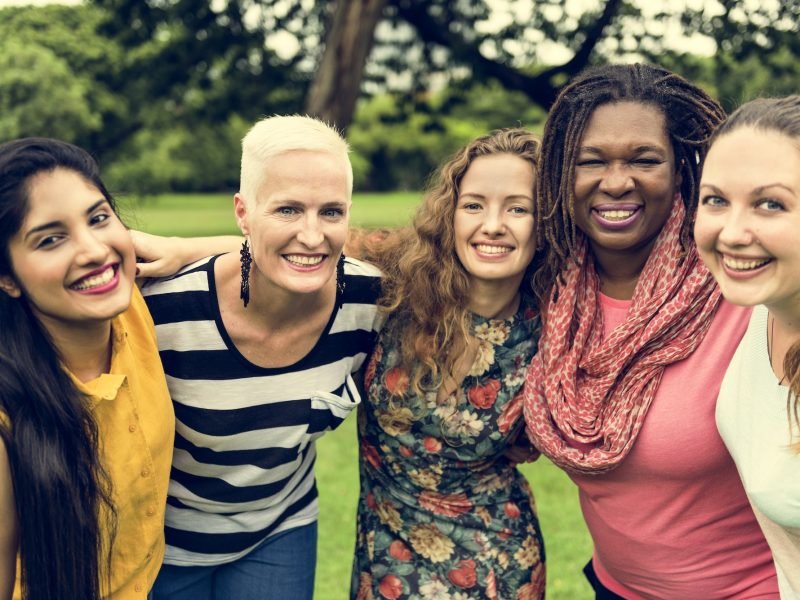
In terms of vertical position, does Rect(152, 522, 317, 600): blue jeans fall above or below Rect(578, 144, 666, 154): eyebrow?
below

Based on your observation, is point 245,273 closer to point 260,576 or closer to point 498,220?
point 498,220

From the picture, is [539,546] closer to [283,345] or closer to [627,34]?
[283,345]

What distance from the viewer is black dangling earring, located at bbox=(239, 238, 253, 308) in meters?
3.02

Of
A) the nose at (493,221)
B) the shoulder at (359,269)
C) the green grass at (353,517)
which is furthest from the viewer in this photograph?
the green grass at (353,517)

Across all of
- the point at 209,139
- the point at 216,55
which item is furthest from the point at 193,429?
the point at 209,139

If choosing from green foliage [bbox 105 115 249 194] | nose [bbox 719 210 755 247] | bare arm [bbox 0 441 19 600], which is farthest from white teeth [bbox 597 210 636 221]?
green foliage [bbox 105 115 249 194]

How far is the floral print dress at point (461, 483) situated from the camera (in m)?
3.15

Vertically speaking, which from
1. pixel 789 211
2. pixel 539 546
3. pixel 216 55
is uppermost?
pixel 216 55

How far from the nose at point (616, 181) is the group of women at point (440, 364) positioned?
2 cm

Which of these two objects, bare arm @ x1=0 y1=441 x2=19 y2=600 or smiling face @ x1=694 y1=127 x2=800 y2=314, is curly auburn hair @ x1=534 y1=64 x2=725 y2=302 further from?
bare arm @ x1=0 y1=441 x2=19 y2=600

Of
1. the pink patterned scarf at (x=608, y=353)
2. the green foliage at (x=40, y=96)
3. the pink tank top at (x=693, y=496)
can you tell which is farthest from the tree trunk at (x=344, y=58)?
the green foliage at (x=40, y=96)

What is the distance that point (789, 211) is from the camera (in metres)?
2.17

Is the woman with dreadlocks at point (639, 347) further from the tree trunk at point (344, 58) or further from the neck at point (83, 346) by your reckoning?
the tree trunk at point (344, 58)

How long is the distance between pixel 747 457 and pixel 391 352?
53.5 inches
